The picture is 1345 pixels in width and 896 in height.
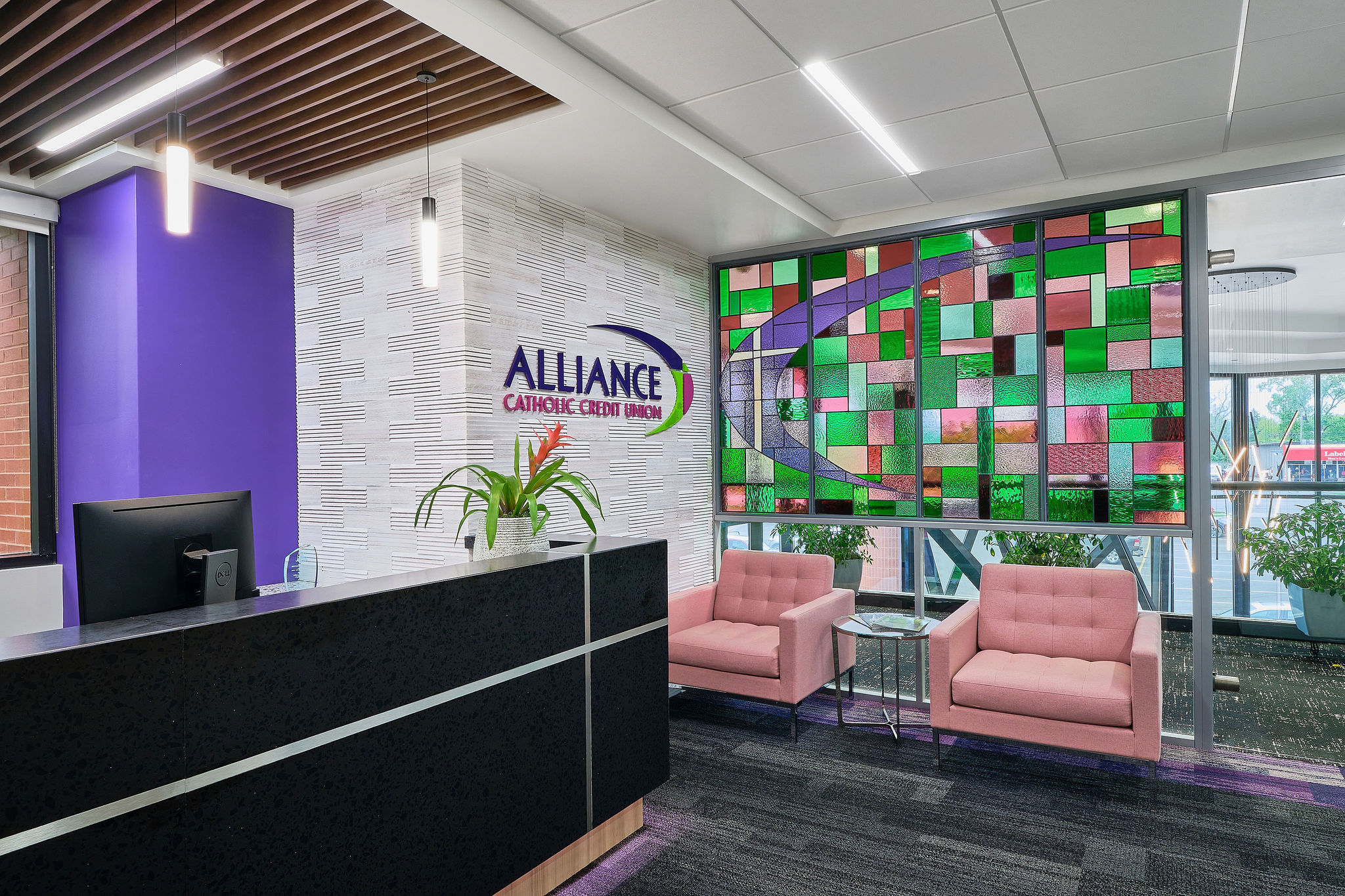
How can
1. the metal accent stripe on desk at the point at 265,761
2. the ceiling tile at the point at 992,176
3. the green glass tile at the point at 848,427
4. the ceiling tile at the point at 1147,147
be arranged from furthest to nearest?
the green glass tile at the point at 848,427 < the ceiling tile at the point at 992,176 < the ceiling tile at the point at 1147,147 < the metal accent stripe on desk at the point at 265,761

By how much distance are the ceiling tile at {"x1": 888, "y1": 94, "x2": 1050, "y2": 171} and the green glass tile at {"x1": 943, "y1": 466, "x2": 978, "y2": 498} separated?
72.7 inches

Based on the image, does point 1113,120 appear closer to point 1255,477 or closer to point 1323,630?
point 1255,477

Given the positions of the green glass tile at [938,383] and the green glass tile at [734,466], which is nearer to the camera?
the green glass tile at [938,383]

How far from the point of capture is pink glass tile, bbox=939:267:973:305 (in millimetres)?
5070

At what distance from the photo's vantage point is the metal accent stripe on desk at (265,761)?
157 centimetres

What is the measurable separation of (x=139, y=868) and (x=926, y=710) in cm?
440

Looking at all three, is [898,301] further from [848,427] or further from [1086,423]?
[1086,423]

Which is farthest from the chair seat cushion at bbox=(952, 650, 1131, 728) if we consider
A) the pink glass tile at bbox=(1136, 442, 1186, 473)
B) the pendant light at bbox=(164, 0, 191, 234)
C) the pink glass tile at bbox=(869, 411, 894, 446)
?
the pendant light at bbox=(164, 0, 191, 234)

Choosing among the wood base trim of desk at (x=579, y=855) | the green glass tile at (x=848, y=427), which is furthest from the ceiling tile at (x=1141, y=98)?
the wood base trim of desk at (x=579, y=855)

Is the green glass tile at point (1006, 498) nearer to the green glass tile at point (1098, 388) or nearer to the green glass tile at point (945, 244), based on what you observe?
the green glass tile at point (1098, 388)

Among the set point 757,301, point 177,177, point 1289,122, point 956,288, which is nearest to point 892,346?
point 956,288

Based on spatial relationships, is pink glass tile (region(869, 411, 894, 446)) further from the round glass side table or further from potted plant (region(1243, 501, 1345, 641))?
A: potted plant (region(1243, 501, 1345, 641))

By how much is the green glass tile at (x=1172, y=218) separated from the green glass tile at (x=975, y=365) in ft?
3.34

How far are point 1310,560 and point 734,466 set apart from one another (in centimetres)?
347
